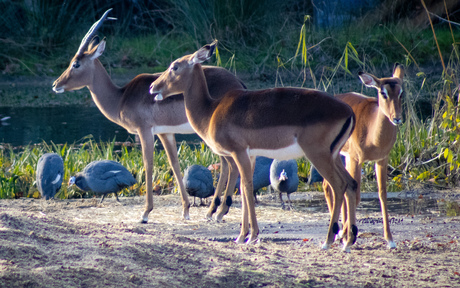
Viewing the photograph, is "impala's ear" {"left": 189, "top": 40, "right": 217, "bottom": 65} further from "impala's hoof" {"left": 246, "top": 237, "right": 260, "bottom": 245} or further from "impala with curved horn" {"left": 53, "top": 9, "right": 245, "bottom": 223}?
"impala's hoof" {"left": 246, "top": 237, "right": 260, "bottom": 245}

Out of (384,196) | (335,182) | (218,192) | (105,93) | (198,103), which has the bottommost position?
(218,192)

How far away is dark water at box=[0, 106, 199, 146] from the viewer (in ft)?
33.8

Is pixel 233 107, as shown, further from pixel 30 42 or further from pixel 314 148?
pixel 30 42

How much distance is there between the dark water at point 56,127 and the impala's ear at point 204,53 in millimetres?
4944

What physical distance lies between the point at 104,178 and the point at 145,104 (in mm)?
943

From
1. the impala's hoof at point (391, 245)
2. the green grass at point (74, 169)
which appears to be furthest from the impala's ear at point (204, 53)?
the green grass at point (74, 169)

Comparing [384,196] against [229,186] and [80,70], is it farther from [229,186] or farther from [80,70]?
[80,70]

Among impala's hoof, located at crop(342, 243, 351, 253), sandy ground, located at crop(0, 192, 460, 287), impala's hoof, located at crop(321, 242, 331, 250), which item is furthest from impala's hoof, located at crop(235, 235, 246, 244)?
impala's hoof, located at crop(342, 243, 351, 253)

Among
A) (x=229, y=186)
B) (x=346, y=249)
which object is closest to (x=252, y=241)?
(x=346, y=249)

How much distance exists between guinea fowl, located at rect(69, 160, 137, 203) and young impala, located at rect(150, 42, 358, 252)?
157 centimetres

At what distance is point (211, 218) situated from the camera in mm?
6227

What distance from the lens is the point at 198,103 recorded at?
5449 millimetres

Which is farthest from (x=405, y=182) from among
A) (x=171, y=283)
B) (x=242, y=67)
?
(x=242, y=67)

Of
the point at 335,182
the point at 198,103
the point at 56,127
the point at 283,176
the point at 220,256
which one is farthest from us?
the point at 56,127
